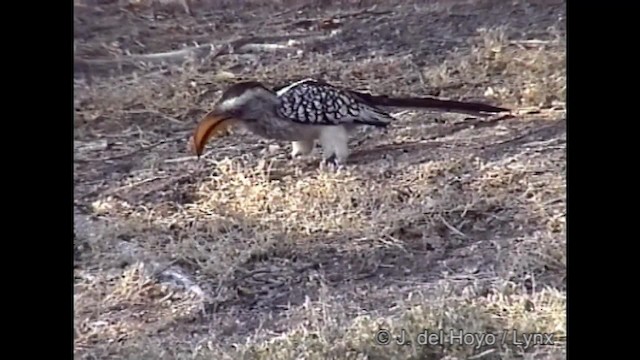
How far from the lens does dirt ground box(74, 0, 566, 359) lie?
1.97m

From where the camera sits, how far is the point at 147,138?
205cm

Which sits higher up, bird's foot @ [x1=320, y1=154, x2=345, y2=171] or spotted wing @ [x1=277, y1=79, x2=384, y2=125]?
spotted wing @ [x1=277, y1=79, x2=384, y2=125]

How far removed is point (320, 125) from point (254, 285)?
1.28ft

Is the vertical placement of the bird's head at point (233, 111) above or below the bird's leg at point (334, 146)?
above

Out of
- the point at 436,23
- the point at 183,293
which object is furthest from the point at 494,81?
the point at 183,293

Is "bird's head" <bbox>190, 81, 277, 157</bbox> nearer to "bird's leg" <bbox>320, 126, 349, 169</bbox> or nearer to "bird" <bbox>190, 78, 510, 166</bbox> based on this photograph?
"bird" <bbox>190, 78, 510, 166</bbox>

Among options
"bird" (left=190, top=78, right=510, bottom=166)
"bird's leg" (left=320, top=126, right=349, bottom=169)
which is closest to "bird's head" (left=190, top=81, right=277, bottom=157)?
"bird" (left=190, top=78, right=510, bottom=166)

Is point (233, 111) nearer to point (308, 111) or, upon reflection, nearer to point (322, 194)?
point (308, 111)

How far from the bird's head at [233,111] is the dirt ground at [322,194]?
30mm

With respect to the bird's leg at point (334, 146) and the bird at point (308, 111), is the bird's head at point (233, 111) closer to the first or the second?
the bird at point (308, 111)

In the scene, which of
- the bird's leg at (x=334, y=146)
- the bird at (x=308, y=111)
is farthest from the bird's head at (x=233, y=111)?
the bird's leg at (x=334, y=146)

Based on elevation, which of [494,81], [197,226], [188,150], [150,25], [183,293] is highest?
[150,25]

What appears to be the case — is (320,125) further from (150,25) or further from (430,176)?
(150,25)

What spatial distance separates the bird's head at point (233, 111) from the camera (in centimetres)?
204
